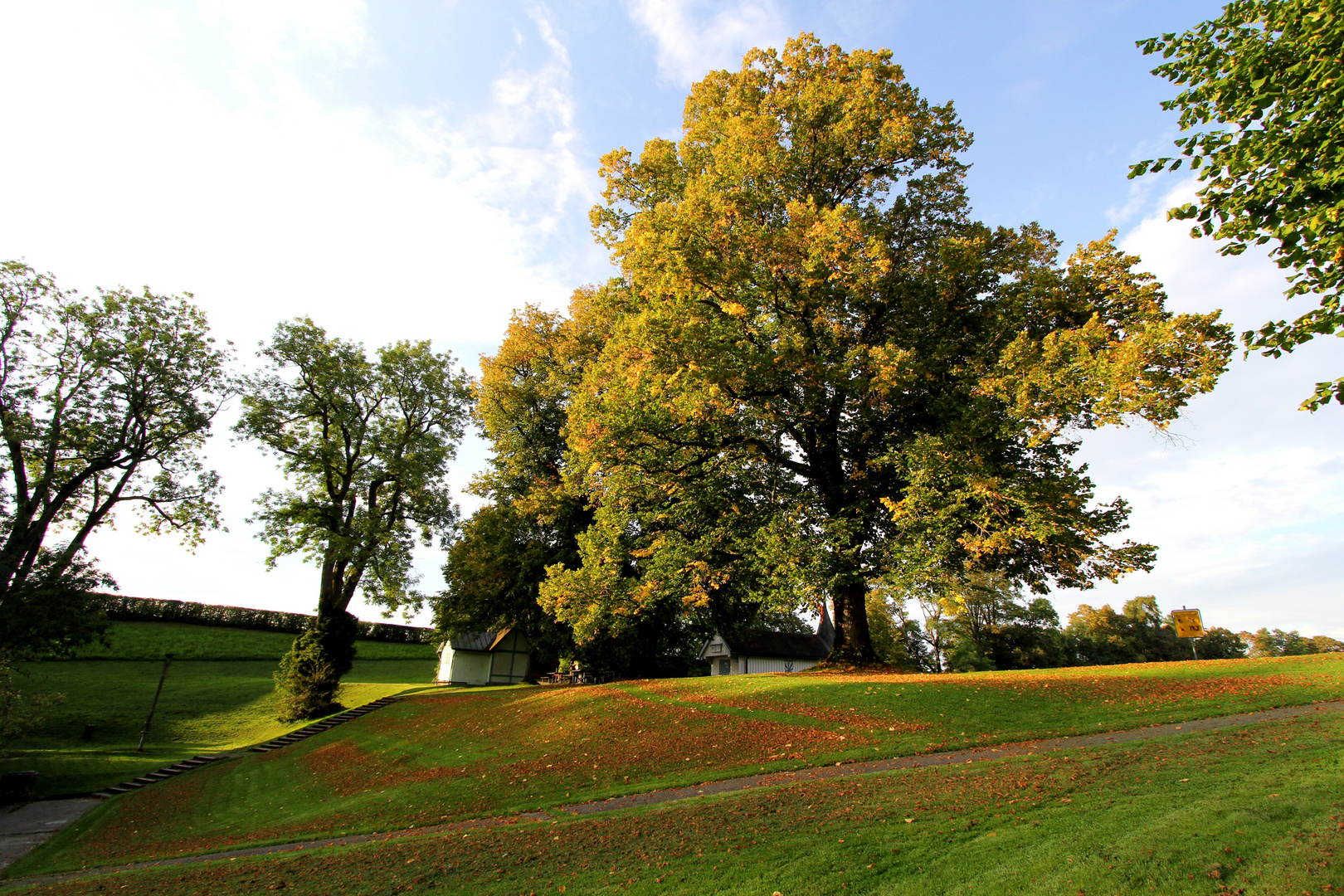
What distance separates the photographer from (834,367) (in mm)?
17266

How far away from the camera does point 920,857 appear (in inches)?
261

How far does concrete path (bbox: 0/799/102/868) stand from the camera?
13195 mm

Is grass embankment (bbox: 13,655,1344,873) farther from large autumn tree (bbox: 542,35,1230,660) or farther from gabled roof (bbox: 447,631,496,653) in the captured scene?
gabled roof (bbox: 447,631,496,653)

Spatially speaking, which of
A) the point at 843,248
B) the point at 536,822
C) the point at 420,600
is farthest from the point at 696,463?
the point at 420,600

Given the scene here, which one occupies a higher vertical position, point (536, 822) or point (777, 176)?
point (777, 176)

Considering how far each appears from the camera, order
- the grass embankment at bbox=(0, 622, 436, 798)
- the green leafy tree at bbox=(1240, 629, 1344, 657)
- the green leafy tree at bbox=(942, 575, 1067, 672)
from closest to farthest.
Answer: the grass embankment at bbox=(0, 622, 436, 798)
the green leafy tree at bbox=(942, 575, 1067, 672)
the green leafy tree at bbox=(1240, 629, 1344, 657)

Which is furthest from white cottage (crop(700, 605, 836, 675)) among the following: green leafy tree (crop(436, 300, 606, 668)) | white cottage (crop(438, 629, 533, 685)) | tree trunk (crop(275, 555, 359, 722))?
tree trunk (crop(275, 555, 359, 722))

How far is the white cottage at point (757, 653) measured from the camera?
48.0m

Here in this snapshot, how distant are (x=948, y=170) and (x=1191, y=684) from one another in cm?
1632

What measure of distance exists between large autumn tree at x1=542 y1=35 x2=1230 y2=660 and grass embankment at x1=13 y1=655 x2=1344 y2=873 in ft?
10.2

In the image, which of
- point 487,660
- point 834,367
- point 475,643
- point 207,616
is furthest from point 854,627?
point 207,616

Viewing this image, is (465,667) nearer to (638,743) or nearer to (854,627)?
(854,627)

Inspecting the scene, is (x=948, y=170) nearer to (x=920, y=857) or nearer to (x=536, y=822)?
(x=920, y=857)

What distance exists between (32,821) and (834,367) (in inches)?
953
